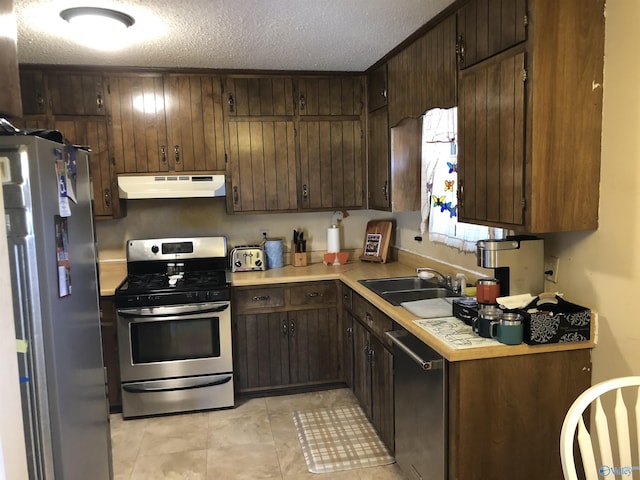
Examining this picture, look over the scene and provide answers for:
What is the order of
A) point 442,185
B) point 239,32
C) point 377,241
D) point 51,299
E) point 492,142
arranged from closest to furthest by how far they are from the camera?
point 51,299
point 492,142
point 239,32
point 442,185
point 377,241

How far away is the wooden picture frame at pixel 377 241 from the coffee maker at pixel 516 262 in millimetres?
1767

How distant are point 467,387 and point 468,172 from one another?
939 millimetres

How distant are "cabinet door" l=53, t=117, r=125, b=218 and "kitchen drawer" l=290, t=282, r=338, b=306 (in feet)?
4.47

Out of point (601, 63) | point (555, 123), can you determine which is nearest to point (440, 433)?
point (555, 123)

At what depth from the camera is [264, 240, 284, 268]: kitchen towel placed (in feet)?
12.4

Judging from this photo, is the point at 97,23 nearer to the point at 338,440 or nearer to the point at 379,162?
the point at 379,162

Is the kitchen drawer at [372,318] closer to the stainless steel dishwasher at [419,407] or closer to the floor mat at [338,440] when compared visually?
the stainless steel dishwasher at [419,407]

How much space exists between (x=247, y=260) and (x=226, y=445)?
1327mm

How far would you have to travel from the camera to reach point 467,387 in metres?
1.84

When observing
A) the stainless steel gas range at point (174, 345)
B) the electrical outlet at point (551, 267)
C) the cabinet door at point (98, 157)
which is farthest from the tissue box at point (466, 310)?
the cabinet door at point (98, 157)

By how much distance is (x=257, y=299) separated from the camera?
3402mm

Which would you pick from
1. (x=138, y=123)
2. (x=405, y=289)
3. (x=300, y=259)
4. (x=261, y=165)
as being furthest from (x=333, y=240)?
(x=138, y=123)

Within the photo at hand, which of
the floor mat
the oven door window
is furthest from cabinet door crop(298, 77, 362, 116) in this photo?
the floor mat

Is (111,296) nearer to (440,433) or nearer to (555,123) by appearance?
(440,433)
